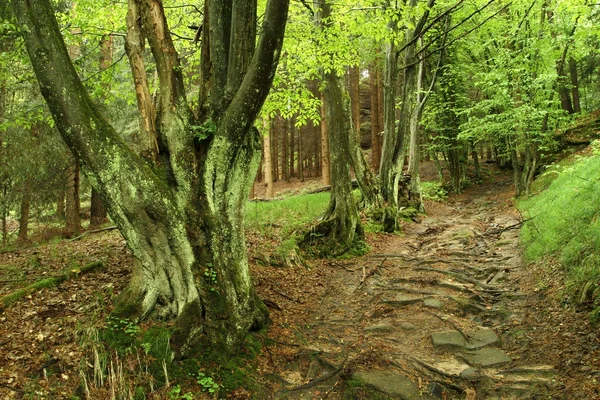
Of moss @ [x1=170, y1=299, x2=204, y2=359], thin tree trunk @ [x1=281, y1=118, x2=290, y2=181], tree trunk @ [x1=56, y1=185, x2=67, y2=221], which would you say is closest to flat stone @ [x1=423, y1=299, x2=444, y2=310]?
moss @ [x1=170, y1=299, x2=204, y2=359]

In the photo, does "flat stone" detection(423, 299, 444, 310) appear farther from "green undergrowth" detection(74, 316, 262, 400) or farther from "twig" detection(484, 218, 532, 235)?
"twig" detection(484, 218, 532, 235)

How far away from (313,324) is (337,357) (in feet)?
3.57

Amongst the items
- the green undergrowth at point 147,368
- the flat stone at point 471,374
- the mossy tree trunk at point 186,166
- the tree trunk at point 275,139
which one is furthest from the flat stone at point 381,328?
the tree trunk at point 275,139

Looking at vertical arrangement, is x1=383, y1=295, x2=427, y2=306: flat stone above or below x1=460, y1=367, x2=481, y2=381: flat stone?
above

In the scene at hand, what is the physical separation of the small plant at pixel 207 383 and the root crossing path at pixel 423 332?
2.25 ft

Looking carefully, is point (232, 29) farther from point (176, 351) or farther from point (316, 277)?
point (316, 277)

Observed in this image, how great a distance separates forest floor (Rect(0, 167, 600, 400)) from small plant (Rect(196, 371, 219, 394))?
0.63 meters

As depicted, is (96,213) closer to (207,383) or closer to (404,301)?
(404,301)

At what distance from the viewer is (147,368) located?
425cm

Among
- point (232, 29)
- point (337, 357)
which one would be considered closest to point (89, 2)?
point (232, 29)

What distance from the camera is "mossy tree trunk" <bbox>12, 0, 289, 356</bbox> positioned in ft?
14.6

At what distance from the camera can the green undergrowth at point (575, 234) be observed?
18.5 ft

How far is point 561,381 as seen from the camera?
171 inches

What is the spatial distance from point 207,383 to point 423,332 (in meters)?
3.24
